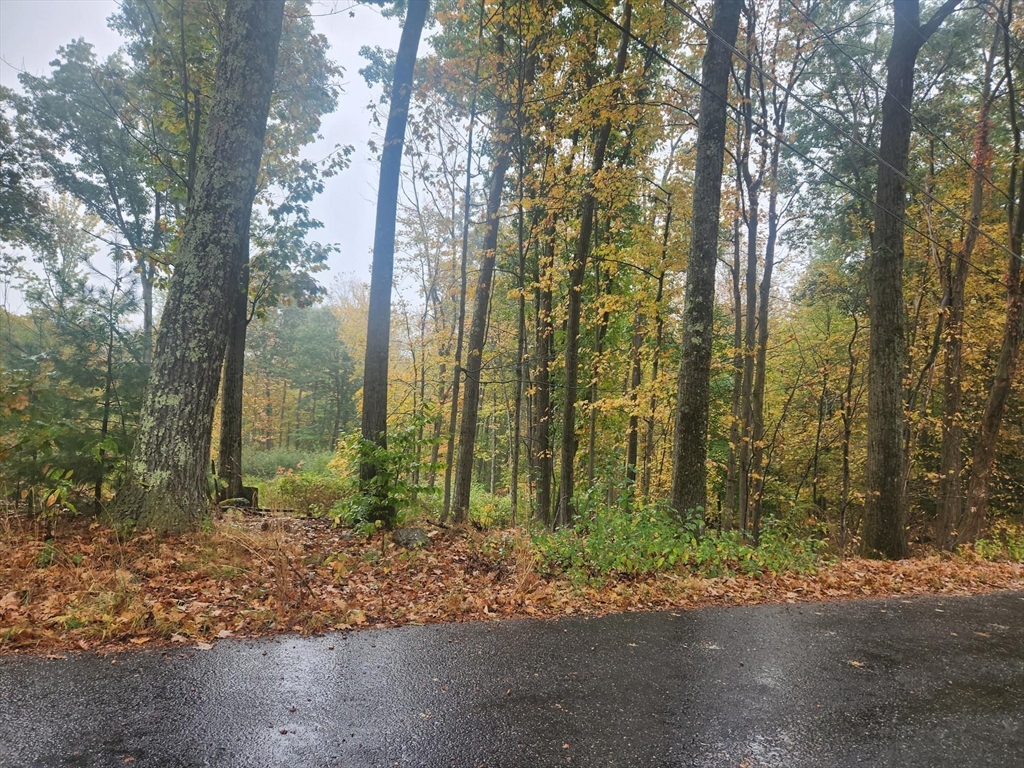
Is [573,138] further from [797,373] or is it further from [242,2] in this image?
[797,373]

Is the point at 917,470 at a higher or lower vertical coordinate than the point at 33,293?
lower

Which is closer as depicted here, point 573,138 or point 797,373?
point 573,138

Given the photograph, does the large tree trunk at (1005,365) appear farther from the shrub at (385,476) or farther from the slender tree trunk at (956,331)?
the shrub at (385,476)

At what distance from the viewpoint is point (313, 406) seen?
35469mm

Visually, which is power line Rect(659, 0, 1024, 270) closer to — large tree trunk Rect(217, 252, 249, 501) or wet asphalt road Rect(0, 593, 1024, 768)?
wet asphalt road Rect(0, 593, 1024, 768)

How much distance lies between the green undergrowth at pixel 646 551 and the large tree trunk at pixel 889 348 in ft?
7.38

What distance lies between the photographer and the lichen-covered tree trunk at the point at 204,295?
504 cm

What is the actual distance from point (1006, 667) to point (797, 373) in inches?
648

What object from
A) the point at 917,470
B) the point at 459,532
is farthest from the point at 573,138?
the point at 917,470

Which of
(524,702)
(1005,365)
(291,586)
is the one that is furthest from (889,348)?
(291,586)

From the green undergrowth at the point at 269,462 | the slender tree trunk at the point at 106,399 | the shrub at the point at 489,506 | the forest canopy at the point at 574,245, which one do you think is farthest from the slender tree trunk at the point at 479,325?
the green undergrowth at the point at 269,462

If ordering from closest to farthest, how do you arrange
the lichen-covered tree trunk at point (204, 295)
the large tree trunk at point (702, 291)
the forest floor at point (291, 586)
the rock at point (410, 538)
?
the forest floor at point (291, 586), the lichen-covered tree trunk at point (204, 295), the rock at point (410, 538), the large tree trunk at point (702, 291)

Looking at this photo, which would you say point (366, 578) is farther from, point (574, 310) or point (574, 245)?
point (574, 245)

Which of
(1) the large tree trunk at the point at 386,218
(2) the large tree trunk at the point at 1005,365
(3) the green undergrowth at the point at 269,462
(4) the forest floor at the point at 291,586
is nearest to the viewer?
(4) the forest floor at the point at 291,586
